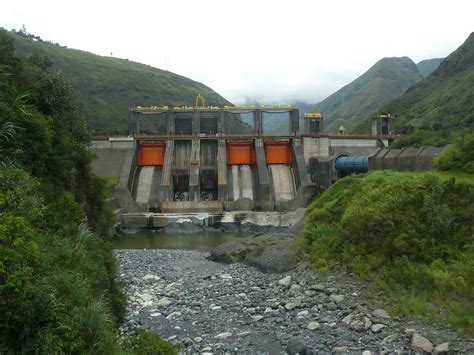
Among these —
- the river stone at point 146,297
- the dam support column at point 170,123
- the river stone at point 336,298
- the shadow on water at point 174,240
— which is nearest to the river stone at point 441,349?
the river stone at point 336,298

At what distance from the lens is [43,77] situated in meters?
13.9

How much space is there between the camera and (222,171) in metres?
41.0

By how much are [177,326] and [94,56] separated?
6866 inches

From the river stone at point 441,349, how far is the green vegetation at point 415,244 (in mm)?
644

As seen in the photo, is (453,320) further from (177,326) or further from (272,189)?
(272,189)

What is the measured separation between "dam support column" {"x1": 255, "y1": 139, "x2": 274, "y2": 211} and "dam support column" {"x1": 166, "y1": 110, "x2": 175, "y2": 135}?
8.68 m

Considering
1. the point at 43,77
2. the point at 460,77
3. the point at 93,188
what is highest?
the point at 460,77

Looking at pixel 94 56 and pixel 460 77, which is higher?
pixel 94 56

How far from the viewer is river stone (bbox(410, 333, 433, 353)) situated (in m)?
7.71

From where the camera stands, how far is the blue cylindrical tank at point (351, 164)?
37.0 m

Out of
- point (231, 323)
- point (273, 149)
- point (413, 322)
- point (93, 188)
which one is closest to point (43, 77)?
point (93, 188)

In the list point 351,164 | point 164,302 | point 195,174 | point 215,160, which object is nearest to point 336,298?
point 164,302

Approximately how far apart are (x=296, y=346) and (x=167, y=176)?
3255 centimetres

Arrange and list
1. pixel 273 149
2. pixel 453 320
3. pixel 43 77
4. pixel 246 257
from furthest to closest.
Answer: pixel 273 149
pixel 246 257
pixel 43 77
pixel 453 320
